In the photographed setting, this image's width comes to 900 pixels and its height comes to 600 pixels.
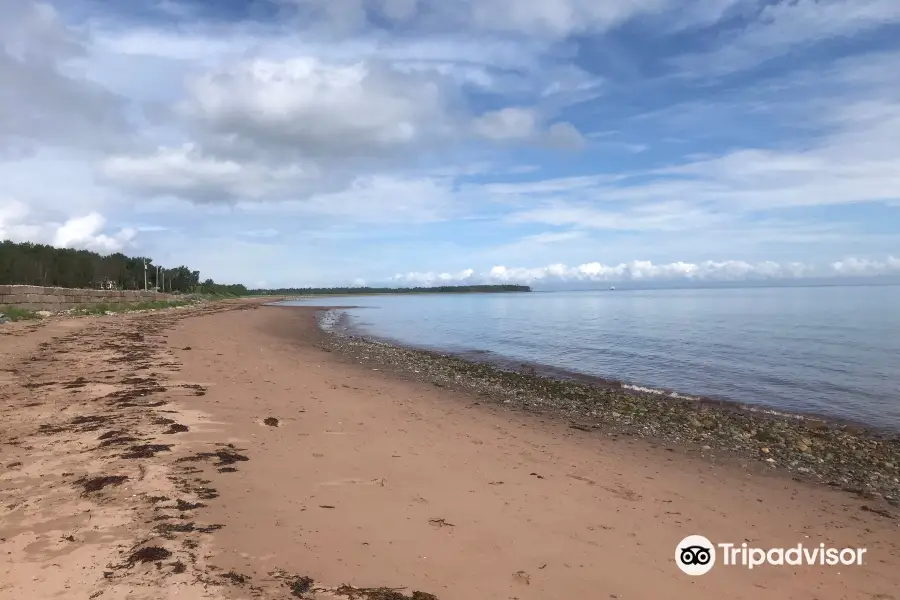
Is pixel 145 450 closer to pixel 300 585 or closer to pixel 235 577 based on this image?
pixel 235 577

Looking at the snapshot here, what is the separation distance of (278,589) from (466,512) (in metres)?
2.42

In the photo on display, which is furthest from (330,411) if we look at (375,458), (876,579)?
(876,579)

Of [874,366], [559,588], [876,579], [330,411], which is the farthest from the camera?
[874,366]

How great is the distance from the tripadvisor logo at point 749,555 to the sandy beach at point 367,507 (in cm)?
11

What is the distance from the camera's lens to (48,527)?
4457 mm

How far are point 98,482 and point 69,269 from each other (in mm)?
76334

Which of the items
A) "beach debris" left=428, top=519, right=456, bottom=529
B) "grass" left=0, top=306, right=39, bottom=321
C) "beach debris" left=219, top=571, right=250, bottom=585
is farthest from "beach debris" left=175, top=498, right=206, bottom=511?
"grass" left=0, top=306, right=39, bottom=321

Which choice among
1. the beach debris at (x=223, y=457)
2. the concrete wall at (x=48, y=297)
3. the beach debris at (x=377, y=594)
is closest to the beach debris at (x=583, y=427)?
the beach debris at (x=223, y=457)

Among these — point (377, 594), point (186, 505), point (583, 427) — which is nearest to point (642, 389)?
point (583, 427)

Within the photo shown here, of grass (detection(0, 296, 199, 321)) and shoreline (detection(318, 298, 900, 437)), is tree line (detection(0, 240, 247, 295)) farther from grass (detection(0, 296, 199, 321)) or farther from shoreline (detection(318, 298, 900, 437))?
shoreline (detection(318, 298, 900, 437))

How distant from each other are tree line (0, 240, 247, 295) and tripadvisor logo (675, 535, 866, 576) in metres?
64.2

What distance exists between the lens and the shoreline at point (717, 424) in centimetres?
867

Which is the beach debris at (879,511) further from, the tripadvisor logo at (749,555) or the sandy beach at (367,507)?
the tripadvisor logo at (749,555)

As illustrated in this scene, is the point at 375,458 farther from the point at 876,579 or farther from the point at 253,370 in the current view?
the point at 253,370
